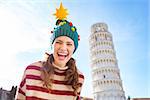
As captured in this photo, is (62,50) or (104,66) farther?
(104,66)

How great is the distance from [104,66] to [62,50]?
48.0m

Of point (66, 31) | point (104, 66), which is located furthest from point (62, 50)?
point (104, 66)

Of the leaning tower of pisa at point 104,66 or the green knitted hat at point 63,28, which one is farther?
the leaning tower of pisa at point 104,66

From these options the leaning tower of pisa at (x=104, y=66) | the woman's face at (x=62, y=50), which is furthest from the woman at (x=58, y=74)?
the leaning tower of pisa at (x=104, y=66)

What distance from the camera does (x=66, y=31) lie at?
2.87 m

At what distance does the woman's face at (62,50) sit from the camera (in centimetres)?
282

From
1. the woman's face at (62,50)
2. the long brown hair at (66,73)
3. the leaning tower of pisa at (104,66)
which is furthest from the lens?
the leaning tower of pisa at (104,66)

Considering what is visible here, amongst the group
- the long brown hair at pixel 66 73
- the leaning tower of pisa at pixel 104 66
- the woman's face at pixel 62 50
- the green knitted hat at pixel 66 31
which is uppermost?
the leaning tower of pisa at pixel 104 66

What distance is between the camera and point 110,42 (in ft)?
179

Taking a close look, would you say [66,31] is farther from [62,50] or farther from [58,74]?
[58,74]

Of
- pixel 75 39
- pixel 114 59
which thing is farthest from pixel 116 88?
pixel 75 39

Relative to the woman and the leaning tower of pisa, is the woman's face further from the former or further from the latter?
the leaning tower of pisa

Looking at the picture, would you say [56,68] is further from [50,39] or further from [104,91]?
[104,91]

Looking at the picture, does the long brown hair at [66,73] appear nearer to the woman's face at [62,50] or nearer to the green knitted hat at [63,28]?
the woman's face at [62,50]
